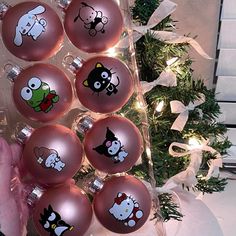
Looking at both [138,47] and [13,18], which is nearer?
[13,18]

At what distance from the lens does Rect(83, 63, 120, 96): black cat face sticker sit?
561mm

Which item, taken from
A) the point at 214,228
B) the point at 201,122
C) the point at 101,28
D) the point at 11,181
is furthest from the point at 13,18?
the point at 214,228

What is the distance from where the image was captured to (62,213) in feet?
1.85

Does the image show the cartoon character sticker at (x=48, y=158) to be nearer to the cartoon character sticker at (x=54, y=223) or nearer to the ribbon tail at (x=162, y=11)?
the cartoon character sticker at (x=54, y=223)

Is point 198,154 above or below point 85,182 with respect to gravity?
above

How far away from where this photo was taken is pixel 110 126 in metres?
0.58

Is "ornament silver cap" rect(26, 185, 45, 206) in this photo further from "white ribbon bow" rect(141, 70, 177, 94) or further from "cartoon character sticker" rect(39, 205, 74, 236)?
"white ribbon bow" rect(141, 70, 177, 94)

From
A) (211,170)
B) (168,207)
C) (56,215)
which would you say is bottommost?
(56,215)

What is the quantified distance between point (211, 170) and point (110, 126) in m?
0.28

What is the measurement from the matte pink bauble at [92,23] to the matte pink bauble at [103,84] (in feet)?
0.09

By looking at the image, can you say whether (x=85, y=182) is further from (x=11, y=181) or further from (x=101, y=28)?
(x=101, y=28)

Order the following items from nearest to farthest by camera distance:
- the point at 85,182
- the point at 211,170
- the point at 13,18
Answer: the point at 13,18, the point at 85,182, the point at 211,170

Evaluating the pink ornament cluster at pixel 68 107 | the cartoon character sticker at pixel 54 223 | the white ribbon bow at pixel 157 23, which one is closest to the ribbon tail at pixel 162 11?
the white ribbon bow at pixel 157 23

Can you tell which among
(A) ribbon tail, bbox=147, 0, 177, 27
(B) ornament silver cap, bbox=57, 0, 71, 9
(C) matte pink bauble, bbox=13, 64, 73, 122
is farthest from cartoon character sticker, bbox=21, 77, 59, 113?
(A) ribbon tail, bbox=147, 0, 177, 27
